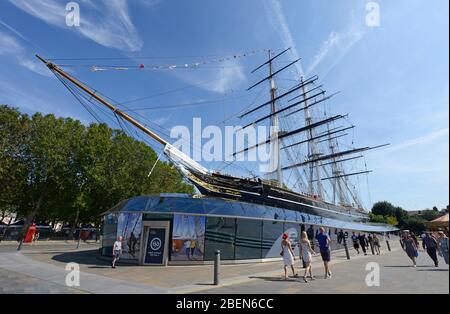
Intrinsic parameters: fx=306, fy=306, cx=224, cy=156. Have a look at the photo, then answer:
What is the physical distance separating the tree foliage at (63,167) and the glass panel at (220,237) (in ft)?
82.0

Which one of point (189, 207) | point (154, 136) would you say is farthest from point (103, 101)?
point (189, 207)

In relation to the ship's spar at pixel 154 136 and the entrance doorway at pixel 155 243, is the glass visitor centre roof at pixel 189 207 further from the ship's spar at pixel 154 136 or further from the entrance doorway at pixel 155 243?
the ship's spar at pixel 154 136

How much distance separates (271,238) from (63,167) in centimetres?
2767

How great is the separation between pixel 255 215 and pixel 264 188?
9651mm

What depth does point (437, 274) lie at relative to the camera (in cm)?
1130

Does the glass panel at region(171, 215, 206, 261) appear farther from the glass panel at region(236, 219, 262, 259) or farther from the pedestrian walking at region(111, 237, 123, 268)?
the pedestrian walking at region(111, 237, 123, 268)

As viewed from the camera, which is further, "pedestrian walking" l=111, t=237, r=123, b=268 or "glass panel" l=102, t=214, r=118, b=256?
"glass panel" l=102, t=214, r=118, b=256

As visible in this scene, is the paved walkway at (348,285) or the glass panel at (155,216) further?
the glass panel at (155,216)

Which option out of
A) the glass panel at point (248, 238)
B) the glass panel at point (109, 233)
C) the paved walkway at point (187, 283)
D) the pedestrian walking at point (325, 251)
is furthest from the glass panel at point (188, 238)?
the pedestrian walking at point (325, 251)

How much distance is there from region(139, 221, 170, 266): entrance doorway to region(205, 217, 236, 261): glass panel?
2111 millimetres

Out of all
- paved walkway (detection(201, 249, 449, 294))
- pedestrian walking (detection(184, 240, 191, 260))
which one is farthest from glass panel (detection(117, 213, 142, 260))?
paved walkway (detection(201, 249, 449, 294))

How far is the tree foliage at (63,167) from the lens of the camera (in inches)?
1278

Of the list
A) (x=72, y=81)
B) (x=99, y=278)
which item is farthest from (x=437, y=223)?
(x=72, y=81)

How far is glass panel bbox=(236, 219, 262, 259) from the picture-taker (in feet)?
55.7
